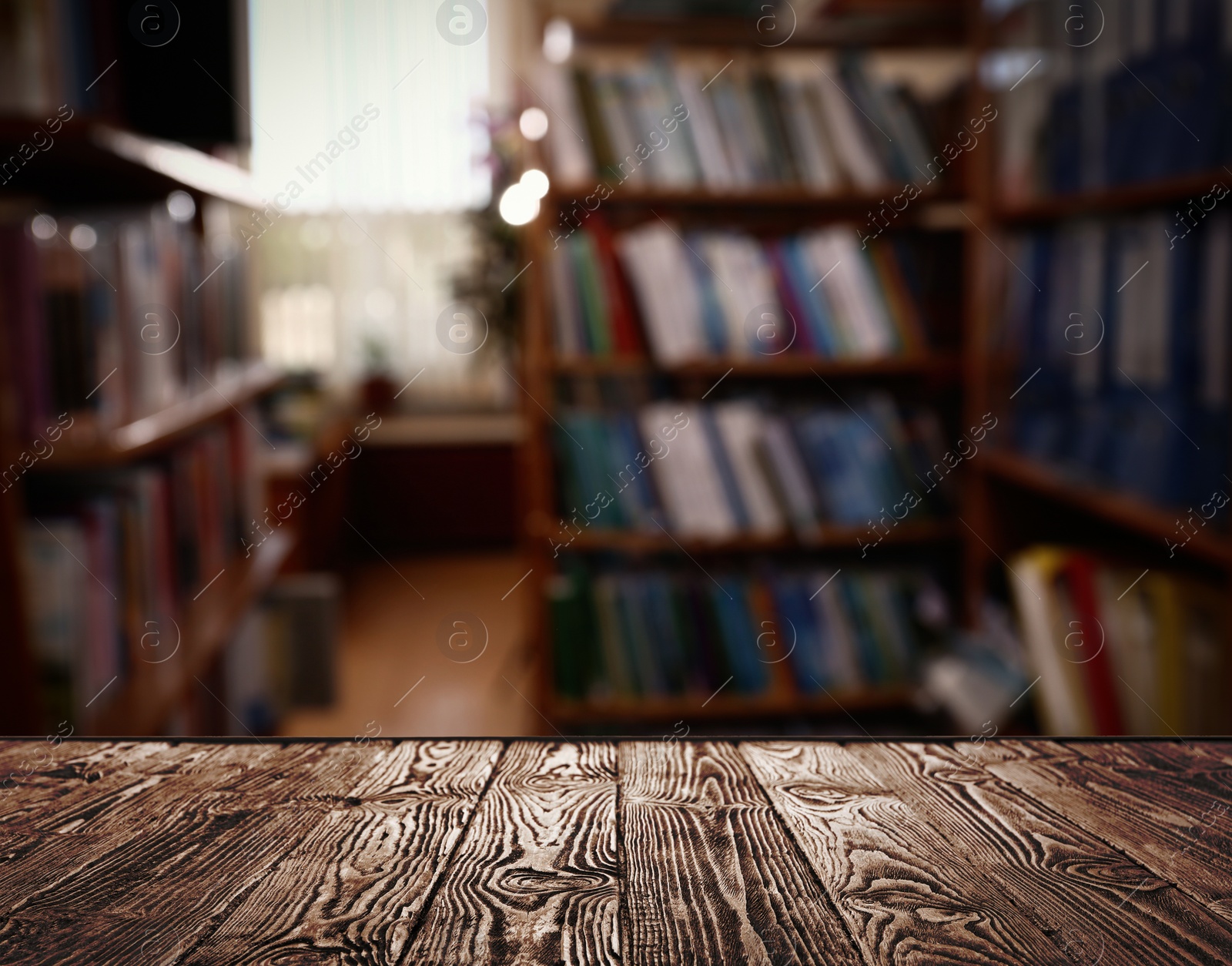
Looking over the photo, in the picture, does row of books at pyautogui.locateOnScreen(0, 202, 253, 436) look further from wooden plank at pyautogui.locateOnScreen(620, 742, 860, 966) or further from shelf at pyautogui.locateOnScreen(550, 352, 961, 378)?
wooden plank at pyautogui.locateOnScreen(620, 742, 860, 966)

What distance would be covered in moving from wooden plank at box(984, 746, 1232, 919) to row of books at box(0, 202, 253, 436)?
4.15 ft

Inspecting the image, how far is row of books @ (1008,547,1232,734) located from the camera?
1.45 meters

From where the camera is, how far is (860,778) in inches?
27.5

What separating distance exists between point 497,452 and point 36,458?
12.3 feet

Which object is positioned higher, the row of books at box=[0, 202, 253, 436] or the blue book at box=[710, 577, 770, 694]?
the row of books at box=[0, 202, 253, 436]

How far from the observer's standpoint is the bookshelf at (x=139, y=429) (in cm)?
129

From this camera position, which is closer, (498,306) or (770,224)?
(770,224)

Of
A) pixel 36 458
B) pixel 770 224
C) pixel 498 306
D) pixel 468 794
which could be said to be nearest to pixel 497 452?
pixel 498 306

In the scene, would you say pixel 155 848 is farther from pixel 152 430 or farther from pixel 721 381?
pixel 721 381

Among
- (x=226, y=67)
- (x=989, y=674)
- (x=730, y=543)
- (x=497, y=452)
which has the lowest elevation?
(x=989, y=674)

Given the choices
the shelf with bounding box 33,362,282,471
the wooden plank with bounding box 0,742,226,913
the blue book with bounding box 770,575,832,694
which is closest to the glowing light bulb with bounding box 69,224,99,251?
the shelf with bounding box 33,362,282,471

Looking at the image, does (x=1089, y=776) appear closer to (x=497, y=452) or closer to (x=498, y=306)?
(x=498, y=306)

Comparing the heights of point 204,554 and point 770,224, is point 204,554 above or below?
below

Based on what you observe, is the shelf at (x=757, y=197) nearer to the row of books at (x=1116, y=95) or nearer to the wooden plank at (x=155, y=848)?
the row of books at (x=1116, y=95)
